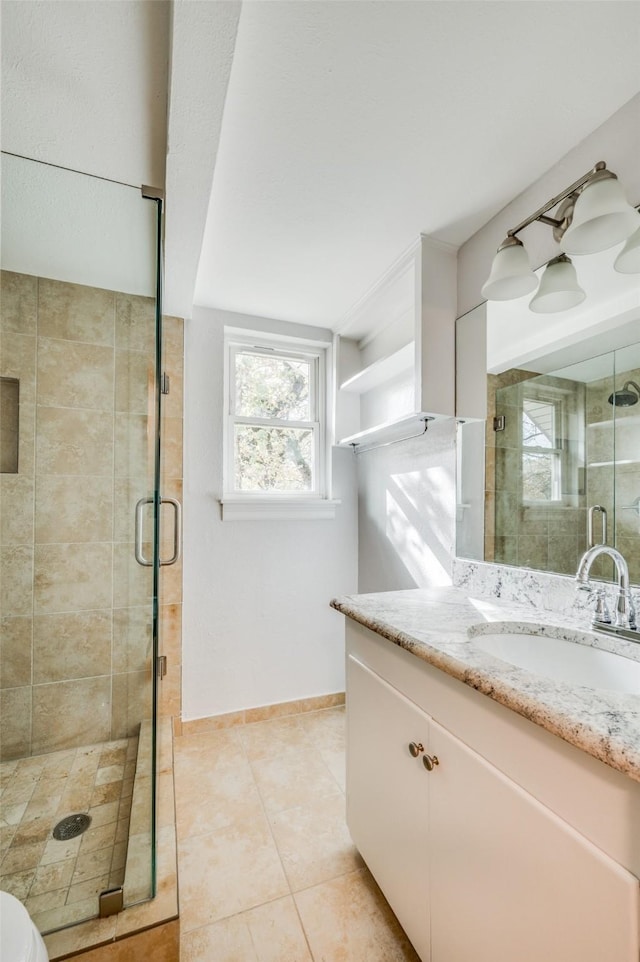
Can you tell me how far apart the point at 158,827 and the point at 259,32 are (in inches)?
85.2

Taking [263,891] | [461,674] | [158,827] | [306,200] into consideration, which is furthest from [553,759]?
[306,200]

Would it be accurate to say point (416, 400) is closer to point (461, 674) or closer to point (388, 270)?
point (388, 270)

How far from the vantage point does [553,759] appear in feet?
2.11

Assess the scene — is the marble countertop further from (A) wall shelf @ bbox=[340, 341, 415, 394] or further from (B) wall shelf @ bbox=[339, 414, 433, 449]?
(A) wall shelf @ bbox=[340, 341, 415, 394]

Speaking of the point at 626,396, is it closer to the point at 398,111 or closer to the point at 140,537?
the point at 398,111

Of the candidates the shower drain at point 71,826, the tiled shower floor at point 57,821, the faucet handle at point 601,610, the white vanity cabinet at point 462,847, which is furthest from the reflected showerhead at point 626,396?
the shower drain at point 71,826

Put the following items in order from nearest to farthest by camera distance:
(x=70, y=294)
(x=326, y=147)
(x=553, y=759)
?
(x=553, y=759) < (x=326, y=147) < (x=70, y=294)

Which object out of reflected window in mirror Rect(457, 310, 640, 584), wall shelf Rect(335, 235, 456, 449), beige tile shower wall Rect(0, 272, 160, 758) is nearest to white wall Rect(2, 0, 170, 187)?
beige tile shower wall Rect(0, 272, 160, 758)

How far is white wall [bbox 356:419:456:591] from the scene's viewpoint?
1791 millimetres

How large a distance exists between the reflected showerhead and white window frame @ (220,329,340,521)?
1.54 m

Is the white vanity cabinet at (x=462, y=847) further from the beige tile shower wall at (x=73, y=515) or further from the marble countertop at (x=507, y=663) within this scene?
the beige tile shower wall at (x=73, y=515)

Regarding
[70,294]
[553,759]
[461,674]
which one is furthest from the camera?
[70,294]

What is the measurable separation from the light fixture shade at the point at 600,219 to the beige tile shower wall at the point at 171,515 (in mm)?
1761

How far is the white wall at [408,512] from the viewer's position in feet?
5.88
